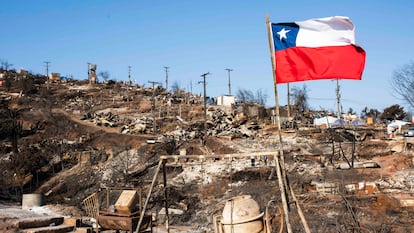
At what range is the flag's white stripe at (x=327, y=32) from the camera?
21.7 ft

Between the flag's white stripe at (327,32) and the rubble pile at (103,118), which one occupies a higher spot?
the flag's white stripe at (327,32)

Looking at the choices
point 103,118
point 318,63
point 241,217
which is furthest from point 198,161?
point 103,118

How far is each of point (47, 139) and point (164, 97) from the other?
72.5ft

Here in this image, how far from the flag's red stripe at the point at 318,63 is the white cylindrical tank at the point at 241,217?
2099 millimetres

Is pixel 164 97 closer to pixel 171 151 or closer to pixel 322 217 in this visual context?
pixel 171 151

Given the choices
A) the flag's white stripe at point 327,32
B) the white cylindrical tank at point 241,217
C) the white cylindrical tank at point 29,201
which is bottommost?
the white cylindrical tank at point 29,201

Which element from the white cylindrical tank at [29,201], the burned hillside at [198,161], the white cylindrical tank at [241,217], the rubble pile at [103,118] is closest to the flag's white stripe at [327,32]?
the burned hillside at [198,161]

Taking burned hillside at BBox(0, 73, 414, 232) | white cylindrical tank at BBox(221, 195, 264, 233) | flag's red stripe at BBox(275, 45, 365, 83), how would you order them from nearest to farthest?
flag's red stripe at BBox(275, 45, 365, 83)
white cylindrical tank at BBox(221, 195, 264, 233)
burned hillside at BBox(0, 73, 414, 232)

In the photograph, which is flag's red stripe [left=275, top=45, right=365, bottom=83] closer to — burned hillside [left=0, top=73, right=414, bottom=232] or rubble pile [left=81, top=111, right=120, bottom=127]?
burned hillside [left=0, top=73, right=414, bottom=232]

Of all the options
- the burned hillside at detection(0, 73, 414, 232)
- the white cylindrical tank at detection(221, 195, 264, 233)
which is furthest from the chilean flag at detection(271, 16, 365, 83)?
the white cylindrical tank at detection(221, 195, 264, 233)

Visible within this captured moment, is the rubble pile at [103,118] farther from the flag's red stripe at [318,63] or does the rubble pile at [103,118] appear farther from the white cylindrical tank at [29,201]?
the flag's red stripe at [318,63]

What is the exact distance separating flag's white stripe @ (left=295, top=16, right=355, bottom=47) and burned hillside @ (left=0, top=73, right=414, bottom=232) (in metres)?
1.82

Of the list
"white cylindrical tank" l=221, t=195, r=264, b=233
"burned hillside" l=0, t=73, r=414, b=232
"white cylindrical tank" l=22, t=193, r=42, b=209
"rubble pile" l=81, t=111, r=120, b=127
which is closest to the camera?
"white cylindrical tank" l=221, t=195, r=264, b=233

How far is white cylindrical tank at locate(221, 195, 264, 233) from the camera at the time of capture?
6.87 meters
